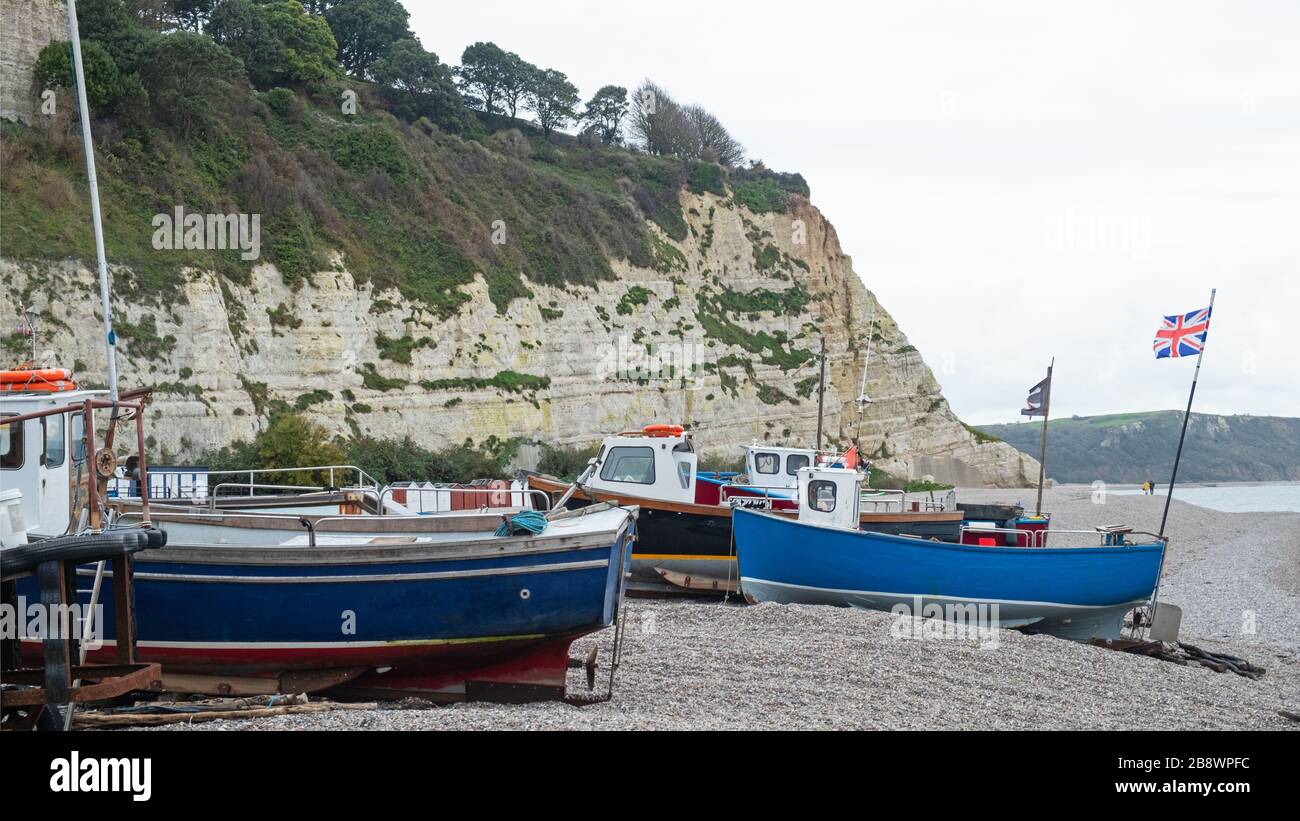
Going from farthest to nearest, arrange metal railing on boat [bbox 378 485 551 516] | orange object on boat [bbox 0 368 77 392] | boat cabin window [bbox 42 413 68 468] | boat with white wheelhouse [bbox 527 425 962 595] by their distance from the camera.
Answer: boat with white wheelhouse [bbox 527 425 962 595], metal railing on boat [bbox 378 485 551 516], orange object on boat [bbox 0 368 77 392], boat cabin window [bbox 42 413 68 468]

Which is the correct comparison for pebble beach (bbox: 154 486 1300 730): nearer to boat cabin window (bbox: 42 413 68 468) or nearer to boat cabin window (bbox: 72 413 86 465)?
boat cabin window (bbox: 42 413 68 468)

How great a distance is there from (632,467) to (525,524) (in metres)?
10.4

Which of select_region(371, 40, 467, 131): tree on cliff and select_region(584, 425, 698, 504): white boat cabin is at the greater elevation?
select_region(371, 40, 467, 131): tree on cliff

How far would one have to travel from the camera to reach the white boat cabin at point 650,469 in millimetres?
21781

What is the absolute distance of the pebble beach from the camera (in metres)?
9.67

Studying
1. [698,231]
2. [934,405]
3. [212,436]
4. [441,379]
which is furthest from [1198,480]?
[212,436]

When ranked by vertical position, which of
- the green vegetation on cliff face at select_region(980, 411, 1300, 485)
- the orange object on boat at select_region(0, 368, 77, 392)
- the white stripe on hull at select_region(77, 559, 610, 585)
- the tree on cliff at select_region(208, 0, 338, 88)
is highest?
the tree on cliff at select_region(208, 0, 338, 88)

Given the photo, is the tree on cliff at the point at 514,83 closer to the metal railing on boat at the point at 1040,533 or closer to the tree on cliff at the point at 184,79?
the tree on cliff at the point at 184,79

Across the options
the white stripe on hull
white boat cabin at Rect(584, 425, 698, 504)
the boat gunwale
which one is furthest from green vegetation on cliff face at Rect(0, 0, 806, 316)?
the white stripe on hull

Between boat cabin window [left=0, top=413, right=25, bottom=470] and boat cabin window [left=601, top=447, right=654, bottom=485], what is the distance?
1243 centimetres

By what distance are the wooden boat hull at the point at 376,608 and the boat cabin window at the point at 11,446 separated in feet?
4.17

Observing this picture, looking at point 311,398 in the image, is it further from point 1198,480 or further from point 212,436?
point 1198,480
